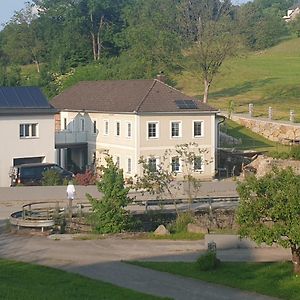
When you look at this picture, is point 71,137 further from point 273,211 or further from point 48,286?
point 48,286

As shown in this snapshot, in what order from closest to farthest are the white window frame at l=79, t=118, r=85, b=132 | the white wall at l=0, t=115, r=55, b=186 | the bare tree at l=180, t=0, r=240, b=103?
the white wall at l=0, t=115, r=55, b=186 → the white window frame at l=79, t=118, r=85, b=132 → the bare tree at l=180, t=0, r=240, b=103

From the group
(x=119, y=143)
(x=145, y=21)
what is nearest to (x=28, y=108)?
(x=119, y=143)

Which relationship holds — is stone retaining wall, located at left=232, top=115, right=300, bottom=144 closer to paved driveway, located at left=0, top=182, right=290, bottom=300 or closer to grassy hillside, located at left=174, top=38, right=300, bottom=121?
grassy hillside, located at left=174, top=38, right=300, bottom=121

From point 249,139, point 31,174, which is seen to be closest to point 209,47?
point 249,139

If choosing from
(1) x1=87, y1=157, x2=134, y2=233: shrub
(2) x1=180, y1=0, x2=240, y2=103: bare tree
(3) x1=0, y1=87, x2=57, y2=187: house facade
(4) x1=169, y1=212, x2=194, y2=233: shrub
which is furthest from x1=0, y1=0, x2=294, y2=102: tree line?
(1) x1=87, y1=157, x2=134, y2=233: shrub

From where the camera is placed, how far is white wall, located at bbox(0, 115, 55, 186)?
147 feet

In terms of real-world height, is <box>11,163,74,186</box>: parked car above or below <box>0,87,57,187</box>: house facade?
below

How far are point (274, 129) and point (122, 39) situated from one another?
38.8 meters

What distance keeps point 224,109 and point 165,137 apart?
18.9 metres

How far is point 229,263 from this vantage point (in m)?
26.7

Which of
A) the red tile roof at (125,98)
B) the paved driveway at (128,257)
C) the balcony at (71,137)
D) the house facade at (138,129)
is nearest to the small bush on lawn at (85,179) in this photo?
the house facade at (138,129)

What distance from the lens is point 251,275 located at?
81.3ft

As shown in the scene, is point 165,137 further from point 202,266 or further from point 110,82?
point 202,266

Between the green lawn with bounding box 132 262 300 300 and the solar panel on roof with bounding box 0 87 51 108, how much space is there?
2137 centimetres
